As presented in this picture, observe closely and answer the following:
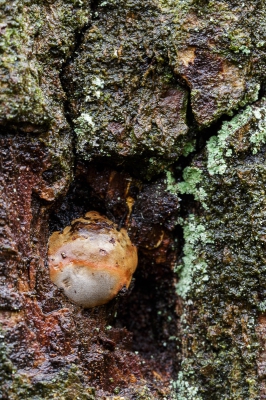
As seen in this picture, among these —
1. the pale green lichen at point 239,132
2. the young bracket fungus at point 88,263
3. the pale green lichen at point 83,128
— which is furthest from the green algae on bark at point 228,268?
the pale green lichen at point 83,128

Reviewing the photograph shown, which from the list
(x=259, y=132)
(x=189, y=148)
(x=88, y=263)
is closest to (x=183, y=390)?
(x=88, y=263)

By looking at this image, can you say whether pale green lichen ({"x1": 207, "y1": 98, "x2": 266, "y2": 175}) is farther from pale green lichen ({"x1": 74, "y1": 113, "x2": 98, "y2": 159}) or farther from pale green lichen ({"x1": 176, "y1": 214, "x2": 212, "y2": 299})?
pale green lichen ({"x1": 74, "y1": 113, "x2": 98, "y2": 159})

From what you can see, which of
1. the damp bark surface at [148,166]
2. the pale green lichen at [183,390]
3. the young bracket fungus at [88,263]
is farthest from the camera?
the pale green lichen at [183,390]

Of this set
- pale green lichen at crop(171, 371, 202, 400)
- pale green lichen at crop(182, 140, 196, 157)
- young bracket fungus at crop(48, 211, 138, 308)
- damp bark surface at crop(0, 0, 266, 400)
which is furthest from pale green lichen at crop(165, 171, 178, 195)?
pale green lichen at crop(171, 371, 202, 400)

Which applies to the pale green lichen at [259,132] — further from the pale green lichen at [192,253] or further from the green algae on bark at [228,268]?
the pale green lichen at [192,253]

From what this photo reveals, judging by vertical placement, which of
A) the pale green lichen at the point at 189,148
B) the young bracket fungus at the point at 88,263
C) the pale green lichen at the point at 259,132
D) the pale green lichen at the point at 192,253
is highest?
the pale green lichen at the point at 259,132

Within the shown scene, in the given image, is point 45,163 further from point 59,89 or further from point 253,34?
point 253,34

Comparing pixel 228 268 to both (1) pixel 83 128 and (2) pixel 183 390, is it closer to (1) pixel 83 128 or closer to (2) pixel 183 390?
(2) pixel 183 390
